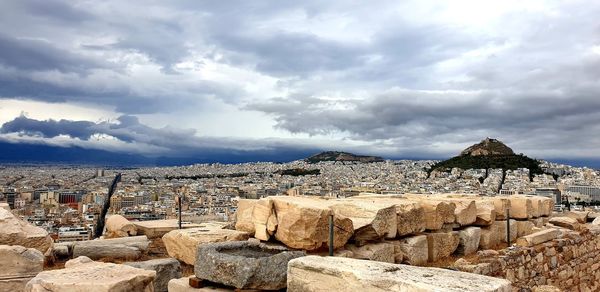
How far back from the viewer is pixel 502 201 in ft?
37.0

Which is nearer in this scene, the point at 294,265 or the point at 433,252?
the point at 294,265

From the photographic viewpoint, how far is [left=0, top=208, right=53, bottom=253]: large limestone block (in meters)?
7.13

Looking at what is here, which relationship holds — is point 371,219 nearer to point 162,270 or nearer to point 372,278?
point 162,270

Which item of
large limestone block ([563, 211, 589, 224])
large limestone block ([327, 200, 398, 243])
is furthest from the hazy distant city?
large limestone block ([563, 211, 589, 224])

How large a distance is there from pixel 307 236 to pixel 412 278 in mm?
2601

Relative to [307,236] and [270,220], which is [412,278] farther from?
[270,220]

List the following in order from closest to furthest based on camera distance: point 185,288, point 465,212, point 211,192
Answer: point 185,288
point 465,212
point 211,192

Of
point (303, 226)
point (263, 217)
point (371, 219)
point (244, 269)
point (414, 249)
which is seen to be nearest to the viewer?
point (244, 269)

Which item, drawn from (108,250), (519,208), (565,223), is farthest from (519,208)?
(108,250)

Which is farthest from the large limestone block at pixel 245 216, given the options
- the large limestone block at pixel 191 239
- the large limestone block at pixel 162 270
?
the large limestone block at pixel 162 270

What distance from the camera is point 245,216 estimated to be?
7676 mm

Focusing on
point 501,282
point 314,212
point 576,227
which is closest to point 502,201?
point 576,227

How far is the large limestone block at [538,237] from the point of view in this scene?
10.2m

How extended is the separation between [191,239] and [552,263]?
7.87 metres
